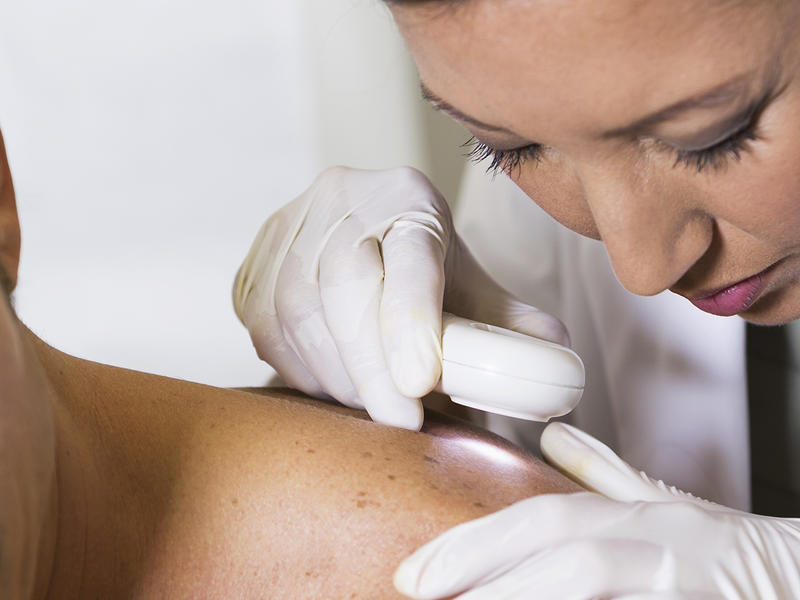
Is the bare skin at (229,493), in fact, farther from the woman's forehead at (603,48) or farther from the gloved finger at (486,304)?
the woman's forehead at (603,48)

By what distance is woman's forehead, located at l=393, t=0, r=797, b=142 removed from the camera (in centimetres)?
→ 77

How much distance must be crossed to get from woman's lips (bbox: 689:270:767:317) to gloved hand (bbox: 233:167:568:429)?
234 mm

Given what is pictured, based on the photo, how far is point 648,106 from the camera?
81 centimetres

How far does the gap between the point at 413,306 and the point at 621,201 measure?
1.08 ft

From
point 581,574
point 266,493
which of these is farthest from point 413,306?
point 581,574

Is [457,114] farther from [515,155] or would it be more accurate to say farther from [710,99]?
[710,99]

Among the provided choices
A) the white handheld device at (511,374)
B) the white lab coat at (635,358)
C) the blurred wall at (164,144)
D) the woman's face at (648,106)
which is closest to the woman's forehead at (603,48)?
the woman's face at (648,106)

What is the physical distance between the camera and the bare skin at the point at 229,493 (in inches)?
36.7

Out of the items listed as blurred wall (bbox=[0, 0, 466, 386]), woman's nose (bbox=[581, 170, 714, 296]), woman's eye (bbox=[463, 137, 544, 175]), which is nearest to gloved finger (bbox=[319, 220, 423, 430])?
woman's eye (bbox=[463, 137, 544, 175])

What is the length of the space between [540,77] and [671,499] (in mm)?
572

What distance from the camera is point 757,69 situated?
2.60ft

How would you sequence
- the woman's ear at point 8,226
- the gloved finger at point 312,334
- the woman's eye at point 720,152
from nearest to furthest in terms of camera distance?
the woman's eye at point 720,152
the woman's ear at point 8,226
the gloved finger at point 312,334

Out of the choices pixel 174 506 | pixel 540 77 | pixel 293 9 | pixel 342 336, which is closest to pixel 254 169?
pixel 293 9

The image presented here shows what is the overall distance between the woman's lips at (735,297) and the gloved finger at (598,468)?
0.25m
